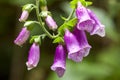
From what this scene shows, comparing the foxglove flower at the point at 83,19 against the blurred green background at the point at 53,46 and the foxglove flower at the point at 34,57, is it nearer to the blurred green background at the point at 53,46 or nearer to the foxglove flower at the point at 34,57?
the foxglove flower at the point at 34,57

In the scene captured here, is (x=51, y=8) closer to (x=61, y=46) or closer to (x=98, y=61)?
(x=98, y=61)

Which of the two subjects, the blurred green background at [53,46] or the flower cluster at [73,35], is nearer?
the flower cluster at [73,35]

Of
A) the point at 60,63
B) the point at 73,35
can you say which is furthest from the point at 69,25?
the point at 60,63

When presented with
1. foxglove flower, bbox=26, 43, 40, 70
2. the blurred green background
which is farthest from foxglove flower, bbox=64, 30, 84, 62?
the blurred green background

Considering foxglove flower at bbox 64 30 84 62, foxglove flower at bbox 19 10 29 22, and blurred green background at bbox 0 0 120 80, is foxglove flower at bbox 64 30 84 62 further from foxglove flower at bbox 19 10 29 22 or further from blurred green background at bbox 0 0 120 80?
blurred green background at bbox 0 0 120 80

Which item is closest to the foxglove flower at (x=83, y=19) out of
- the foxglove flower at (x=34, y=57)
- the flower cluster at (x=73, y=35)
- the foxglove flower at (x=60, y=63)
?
the flower cluster at (x=73, y=35)

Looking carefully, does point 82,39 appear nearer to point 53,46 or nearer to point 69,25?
point 69,25
